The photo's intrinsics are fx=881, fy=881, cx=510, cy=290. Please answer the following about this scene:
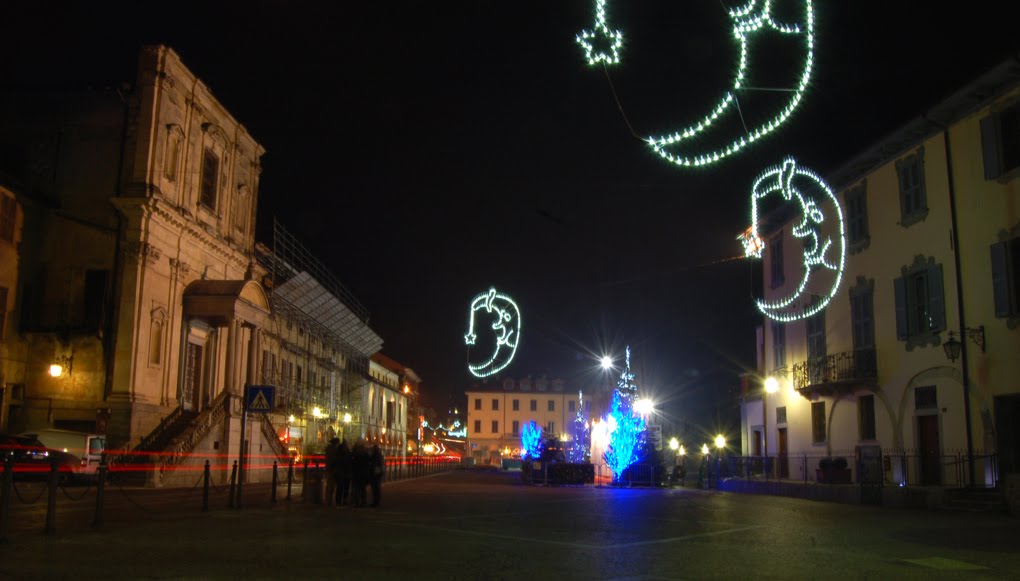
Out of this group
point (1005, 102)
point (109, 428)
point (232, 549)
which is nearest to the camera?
point (232, 549)

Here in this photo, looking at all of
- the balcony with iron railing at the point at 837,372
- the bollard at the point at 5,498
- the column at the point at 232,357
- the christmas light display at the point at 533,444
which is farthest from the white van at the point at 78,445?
the balcony with iron railing at the point at 837,372

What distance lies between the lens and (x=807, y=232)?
105ft

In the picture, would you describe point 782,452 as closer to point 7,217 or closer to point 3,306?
point 3,306

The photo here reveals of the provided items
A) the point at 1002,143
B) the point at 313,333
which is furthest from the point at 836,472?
the point at 313,333

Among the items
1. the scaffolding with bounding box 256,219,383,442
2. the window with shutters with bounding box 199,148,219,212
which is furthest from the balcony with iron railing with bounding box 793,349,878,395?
the window with shutters with bounding box 199,148,219,212

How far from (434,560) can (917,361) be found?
20.3m

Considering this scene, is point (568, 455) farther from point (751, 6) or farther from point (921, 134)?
point (751, 6)

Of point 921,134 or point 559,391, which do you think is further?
point 559,391

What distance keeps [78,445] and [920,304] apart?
2541 centimetres

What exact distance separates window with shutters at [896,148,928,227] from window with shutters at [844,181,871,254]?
7.12ft

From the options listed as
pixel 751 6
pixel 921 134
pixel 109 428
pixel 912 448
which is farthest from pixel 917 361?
pixel 109 428

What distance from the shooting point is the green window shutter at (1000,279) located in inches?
864

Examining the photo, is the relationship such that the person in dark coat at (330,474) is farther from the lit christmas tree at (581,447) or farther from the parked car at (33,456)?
the lit christmas tree at (581,447)

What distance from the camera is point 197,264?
34.4 meters
